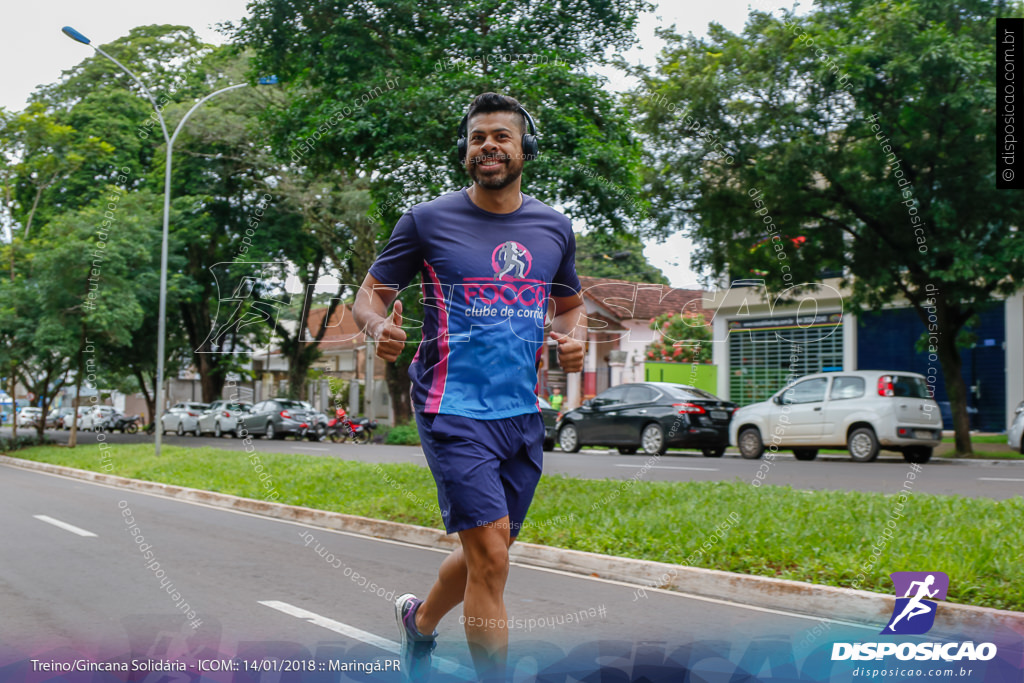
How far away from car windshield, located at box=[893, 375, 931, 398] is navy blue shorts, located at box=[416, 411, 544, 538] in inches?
556

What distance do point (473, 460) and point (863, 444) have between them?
14566 mm

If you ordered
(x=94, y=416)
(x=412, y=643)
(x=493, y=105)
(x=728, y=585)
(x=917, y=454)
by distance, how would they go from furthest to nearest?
(x=94, y=416) → (x=917, y=454) → (x=728, y=585) → (x=412, y=643) → (x=493, y=105)

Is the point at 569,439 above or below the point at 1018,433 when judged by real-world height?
below

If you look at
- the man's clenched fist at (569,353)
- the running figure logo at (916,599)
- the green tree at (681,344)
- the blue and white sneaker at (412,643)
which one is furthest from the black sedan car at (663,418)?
the man's clenched fist at (569,353)

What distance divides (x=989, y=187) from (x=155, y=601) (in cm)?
1404

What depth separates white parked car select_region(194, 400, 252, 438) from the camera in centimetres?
3100

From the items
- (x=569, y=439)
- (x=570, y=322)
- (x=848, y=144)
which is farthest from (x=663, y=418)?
(x=570, y=322)

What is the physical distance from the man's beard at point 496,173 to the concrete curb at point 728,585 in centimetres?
335

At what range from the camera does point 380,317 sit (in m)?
3.15

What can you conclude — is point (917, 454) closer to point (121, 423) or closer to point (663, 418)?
point (663, 418)

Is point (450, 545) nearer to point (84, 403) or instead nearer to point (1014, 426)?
point (1014, 426)

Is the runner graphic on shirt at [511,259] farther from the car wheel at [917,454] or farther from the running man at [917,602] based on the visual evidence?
the car wheel at [917,454]

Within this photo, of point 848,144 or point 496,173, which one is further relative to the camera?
point 848,144

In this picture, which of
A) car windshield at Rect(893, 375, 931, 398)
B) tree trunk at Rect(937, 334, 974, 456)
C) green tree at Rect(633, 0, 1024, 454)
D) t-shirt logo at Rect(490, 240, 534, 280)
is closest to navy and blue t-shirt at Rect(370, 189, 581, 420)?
t-shirt logo at Rect(490, 240, 534, 280)
